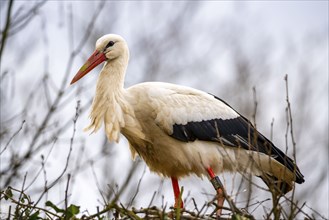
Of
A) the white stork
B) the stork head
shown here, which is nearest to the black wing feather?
the white stork

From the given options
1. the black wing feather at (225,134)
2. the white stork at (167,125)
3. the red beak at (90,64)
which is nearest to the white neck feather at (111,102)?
the white stork at (167,125)

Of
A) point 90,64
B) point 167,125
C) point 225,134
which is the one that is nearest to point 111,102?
point 90,64

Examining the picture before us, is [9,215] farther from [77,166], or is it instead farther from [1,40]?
[77,166]

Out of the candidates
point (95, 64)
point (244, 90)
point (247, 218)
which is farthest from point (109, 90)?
point (244, 90)

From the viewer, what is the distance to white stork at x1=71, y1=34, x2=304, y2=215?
7.24 meters

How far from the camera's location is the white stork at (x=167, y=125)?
7238 millimetres

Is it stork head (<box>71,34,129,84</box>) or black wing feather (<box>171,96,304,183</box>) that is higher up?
stork head (<box>71,34,129,84</box>)

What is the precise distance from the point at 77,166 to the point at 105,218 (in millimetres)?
3749

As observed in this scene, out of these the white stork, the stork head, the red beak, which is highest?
the stork head

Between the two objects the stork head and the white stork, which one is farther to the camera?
the stork head

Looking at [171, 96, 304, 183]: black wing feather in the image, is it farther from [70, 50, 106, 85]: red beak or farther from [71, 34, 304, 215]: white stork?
[70, 50, 106, 85]: red beak

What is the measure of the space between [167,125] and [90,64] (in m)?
0.92

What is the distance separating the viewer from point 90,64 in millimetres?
7391

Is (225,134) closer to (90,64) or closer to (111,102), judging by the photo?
(111,102)
